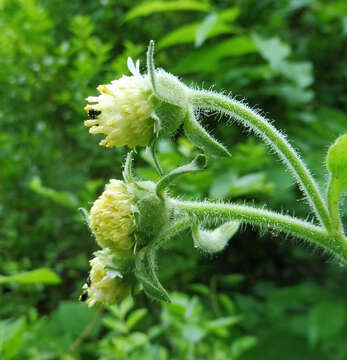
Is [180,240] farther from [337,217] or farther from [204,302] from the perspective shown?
[337,217]

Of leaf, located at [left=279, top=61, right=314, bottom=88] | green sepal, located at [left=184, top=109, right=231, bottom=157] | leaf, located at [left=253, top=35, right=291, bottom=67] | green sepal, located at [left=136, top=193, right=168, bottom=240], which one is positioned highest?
leaf, located at [left=253, top=35, right=291, bottom=67]

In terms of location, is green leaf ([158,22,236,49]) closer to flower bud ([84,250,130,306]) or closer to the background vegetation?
the background vegetation

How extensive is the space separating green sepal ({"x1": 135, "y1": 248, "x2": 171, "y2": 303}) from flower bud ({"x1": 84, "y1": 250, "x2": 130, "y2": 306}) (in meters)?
0.08

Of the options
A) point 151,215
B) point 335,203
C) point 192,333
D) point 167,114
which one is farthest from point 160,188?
point 192,333

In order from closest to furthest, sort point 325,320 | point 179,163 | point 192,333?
point 192,333, point 179,163, point 325,320

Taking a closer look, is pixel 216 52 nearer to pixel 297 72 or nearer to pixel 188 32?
pixel 188 32

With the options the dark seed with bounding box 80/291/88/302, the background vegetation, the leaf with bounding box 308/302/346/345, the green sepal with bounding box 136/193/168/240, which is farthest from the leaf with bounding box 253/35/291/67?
the dark seed with bounding box 80/291/88/302

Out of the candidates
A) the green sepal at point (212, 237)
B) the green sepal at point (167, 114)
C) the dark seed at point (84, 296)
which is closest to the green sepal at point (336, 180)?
the green sepal at point (212, 237)

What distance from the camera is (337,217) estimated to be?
1.17m

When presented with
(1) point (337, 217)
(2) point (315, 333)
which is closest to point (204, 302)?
(2) point (315, 333)

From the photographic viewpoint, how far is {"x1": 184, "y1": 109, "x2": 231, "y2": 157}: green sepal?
3.58ft

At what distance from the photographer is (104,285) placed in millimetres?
1192

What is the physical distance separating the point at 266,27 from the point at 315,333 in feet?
6.19

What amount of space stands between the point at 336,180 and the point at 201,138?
357 millimetres
